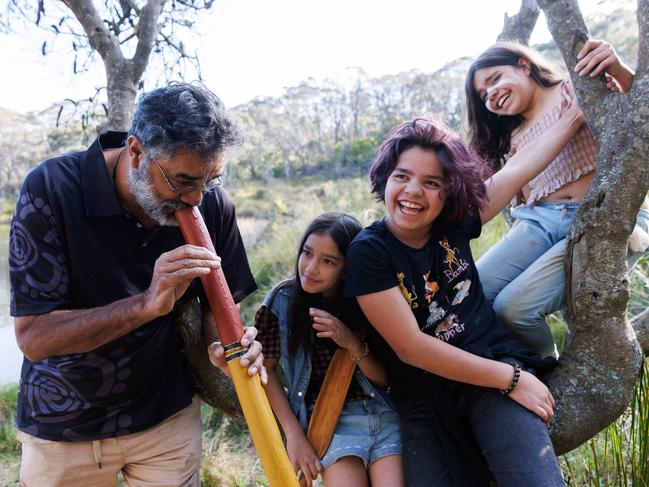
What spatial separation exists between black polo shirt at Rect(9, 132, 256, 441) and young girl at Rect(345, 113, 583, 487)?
2.55 ft

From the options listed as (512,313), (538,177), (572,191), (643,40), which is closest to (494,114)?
(538,177)

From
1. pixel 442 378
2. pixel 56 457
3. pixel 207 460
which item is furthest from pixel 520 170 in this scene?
pixel 207 460

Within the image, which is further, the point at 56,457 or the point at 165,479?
the point at 165,479

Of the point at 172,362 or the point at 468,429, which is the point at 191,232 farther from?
the point at 468,429

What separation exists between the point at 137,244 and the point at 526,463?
5.23 ft

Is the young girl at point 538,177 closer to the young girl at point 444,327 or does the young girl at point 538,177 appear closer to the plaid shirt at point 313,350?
the young girl at point 444,327

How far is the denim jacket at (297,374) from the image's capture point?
7.18ft

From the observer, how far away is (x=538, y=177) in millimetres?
2496

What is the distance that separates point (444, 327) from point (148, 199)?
1.18 metres

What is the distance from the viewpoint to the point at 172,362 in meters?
2.25

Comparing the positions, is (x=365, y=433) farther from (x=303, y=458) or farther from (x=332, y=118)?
(x=332, y=118)

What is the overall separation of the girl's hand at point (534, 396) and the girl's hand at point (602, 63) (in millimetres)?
1177

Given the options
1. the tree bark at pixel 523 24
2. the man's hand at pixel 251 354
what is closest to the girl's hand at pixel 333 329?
the man's hand at pixel 251 354

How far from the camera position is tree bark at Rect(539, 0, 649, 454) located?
1920mm
